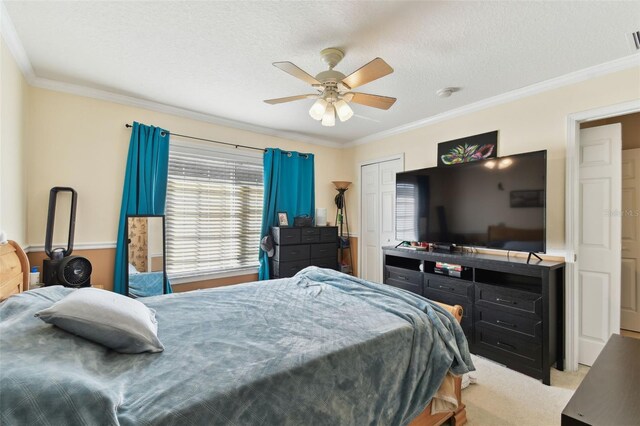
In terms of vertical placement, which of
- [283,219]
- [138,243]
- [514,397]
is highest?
[283,219]

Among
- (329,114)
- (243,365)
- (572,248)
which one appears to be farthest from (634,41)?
(243,365)

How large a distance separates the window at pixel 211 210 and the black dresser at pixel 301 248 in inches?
16.2

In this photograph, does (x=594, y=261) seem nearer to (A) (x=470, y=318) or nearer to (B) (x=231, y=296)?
(A) (x=470, y=318)

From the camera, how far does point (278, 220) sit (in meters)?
4.22

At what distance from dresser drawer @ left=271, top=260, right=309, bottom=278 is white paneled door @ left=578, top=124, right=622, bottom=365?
3.04 metres

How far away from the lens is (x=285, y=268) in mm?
3977

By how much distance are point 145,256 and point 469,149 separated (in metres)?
3.92

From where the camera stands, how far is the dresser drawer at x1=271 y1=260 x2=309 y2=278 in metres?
3.95

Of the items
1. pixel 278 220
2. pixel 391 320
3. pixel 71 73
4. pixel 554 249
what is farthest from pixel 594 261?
pixel 71 73

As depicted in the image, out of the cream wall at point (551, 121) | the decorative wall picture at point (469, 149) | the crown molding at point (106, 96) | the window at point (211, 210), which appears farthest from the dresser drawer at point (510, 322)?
the crown molding at point (106, 96)

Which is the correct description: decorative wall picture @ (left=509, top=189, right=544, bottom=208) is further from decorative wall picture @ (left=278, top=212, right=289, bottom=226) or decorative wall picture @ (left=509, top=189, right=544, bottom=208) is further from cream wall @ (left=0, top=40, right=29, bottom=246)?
cream wall @ (left=0, top=40, right=29, bottom=246)

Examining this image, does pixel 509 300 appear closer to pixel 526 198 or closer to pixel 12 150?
pixel 526 198

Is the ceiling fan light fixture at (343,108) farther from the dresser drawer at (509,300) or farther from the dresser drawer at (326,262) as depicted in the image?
the dresser drawer at (326,262)

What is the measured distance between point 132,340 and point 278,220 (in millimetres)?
3048
